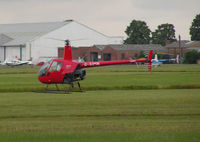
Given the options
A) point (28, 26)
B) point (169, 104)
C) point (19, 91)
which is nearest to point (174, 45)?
point (28, 26)

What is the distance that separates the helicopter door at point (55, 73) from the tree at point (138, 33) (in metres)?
130

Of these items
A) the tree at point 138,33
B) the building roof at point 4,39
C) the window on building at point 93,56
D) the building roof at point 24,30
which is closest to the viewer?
the window on building at point 93,56

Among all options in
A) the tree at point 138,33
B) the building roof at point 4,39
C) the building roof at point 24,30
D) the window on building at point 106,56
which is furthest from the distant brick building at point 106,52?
the tree at point 138,33

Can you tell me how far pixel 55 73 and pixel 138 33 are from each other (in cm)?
13175

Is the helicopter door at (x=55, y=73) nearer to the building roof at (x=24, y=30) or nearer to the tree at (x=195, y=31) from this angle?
the building roof at (x=24, y=30)

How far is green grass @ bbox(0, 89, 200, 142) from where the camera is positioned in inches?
489

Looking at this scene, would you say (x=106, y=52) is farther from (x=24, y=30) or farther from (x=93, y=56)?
(x=24, y=30)

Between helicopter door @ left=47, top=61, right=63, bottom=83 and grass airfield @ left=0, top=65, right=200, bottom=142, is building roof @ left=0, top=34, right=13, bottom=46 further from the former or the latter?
grass airfield @ left=0, top=65, right=200, bottom=142

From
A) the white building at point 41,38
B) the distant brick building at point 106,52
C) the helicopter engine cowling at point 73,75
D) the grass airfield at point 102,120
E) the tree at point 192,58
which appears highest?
the white building at point 41,38

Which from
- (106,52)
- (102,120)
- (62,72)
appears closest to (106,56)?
(106,52)

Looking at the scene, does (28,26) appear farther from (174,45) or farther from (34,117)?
(34,117)

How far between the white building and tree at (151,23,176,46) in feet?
88.1

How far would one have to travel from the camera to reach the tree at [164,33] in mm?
167250

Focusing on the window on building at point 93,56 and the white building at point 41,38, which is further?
the window on building at point 93,56
